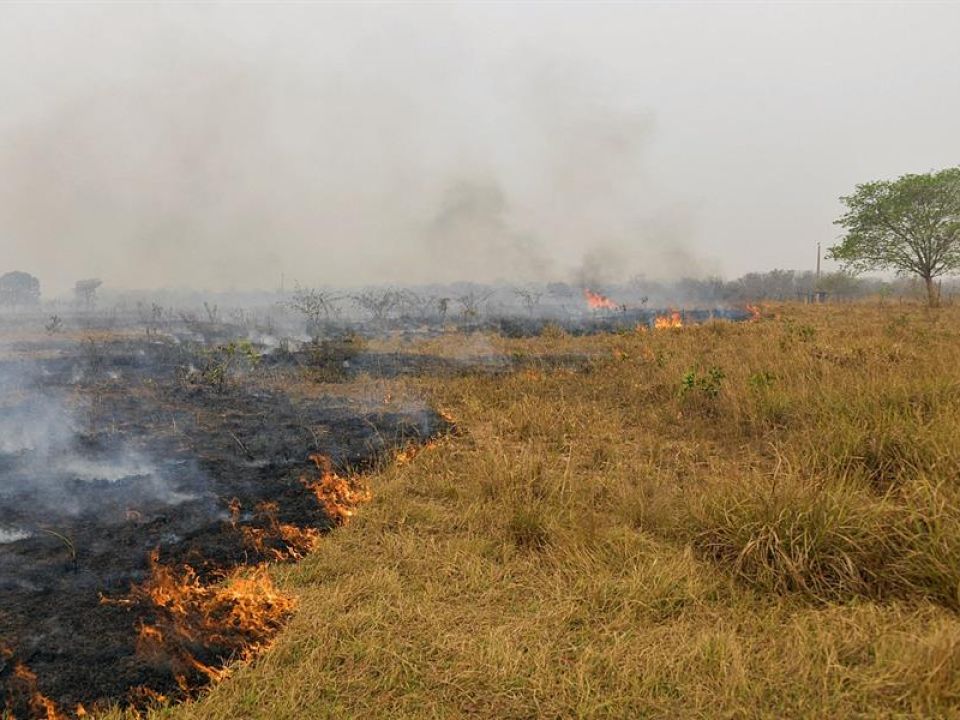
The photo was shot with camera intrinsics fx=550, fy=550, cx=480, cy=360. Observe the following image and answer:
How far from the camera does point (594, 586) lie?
3.25 m

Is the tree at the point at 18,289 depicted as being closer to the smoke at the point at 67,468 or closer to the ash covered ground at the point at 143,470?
the ash covered ground at the point at 143,470

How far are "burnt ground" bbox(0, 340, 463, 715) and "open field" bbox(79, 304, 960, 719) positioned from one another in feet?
2.13

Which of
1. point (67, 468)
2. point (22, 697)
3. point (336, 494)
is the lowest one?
point (22, 697)

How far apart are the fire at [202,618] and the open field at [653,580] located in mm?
154

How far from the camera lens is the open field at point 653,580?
243 centimetres

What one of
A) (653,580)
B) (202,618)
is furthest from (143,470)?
(653,580)

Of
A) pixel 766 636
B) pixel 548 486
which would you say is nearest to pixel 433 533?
pixel 548 486

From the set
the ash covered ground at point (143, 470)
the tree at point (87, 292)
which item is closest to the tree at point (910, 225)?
the ash covered ground at point (143, 470)

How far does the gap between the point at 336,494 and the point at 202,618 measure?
1.89 metres

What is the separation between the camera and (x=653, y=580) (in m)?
3.23

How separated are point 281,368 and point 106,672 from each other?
9277 millimetres

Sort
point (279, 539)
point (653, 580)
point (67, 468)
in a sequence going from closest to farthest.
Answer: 1. point (653, 580)
2. point (279, 539)
3. point (67, 468)

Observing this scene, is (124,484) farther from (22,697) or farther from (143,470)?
(22,697)

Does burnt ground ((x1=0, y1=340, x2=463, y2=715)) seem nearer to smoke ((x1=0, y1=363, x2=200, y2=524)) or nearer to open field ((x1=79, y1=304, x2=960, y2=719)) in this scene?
smoke ((x1=0, y1=363, x2=200, y2=524))
